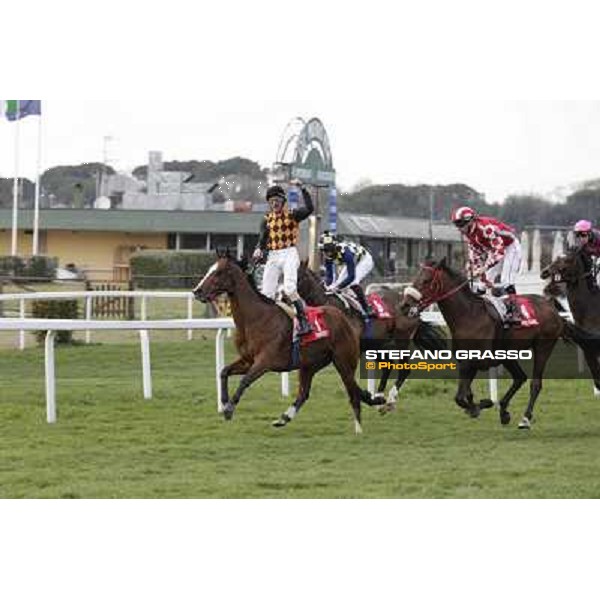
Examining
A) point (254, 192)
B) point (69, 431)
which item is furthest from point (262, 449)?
point (254, 192)

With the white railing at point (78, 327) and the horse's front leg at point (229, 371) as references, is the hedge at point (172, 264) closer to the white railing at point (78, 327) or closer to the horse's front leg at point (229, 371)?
the white railing at point (78, 327)

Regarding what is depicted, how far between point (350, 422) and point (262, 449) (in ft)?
5.84

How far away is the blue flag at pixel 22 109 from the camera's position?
3853 cm

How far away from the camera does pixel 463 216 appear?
11102 millimetres

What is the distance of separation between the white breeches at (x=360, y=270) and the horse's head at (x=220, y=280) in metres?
2.13

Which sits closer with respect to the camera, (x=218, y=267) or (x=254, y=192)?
(x=218, y=267)

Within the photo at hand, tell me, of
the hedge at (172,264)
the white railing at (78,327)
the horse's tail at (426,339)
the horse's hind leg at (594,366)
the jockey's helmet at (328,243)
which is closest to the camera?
the white railing at (78,327)

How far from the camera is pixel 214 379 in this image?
45.3ft

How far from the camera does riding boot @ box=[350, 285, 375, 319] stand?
12.0m

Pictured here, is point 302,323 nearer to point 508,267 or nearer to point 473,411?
point 473,411

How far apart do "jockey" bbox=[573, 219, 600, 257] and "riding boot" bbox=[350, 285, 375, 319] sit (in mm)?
1949

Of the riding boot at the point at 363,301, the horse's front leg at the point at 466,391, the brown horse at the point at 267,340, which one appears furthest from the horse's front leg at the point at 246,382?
the riding boot at the point at 363,301

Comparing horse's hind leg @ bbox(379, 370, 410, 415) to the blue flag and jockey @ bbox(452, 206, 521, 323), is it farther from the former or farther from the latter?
the blue flag

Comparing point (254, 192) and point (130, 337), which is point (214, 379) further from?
point (254, 192)
